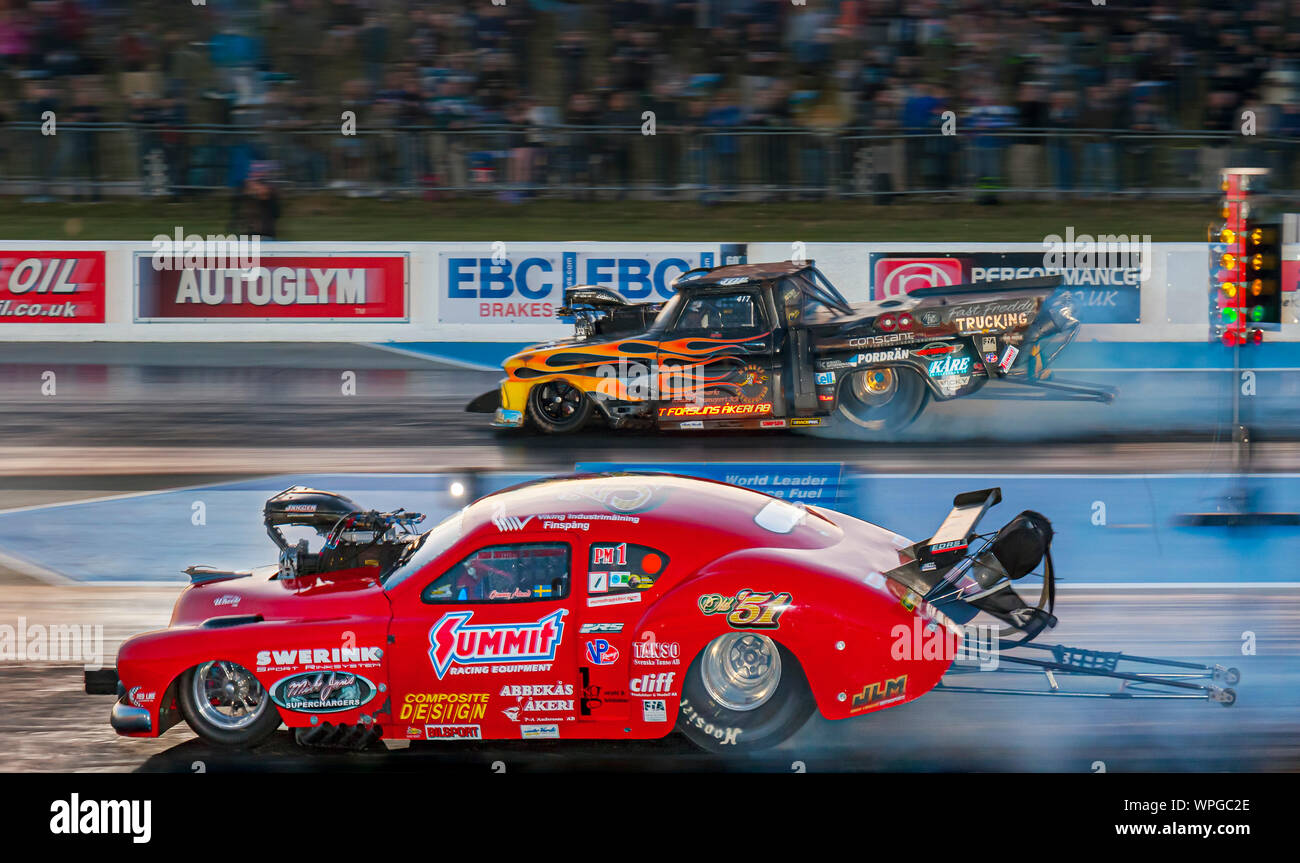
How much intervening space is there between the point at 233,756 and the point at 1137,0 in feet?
63.3

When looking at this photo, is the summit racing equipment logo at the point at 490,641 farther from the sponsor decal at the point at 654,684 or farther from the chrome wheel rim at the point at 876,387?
the chrome wheel rim at the point at 876,387

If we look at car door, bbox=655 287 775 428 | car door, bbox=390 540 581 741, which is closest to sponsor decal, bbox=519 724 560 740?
car door, bbox=390 540 581 741

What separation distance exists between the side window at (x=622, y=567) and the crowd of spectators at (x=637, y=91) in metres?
14.2

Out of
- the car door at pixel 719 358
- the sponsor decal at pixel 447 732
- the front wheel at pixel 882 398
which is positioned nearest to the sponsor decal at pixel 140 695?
the sponsor decal at pixel 447 732

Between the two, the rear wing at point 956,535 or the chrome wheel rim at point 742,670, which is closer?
the chrome wheel rim at point 742,670

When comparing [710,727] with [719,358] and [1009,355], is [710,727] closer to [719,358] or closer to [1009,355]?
[719,358]

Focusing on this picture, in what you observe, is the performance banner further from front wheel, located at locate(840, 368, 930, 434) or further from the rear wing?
the rear wing

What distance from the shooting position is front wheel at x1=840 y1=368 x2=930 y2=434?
13.0 meters

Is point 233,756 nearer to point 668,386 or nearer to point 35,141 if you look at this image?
point 668,386

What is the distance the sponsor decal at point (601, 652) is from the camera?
618cm

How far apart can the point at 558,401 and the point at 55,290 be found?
27.4 feet

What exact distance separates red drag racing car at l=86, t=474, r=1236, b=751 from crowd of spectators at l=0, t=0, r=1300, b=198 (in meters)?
14.1

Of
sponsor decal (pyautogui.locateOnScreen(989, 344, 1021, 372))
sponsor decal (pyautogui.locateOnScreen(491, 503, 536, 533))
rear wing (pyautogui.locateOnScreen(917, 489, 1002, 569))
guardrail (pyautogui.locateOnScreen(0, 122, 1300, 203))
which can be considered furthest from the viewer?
guardrail (pyautogui.locateOnScreen(0, 122, 1300, 203))
